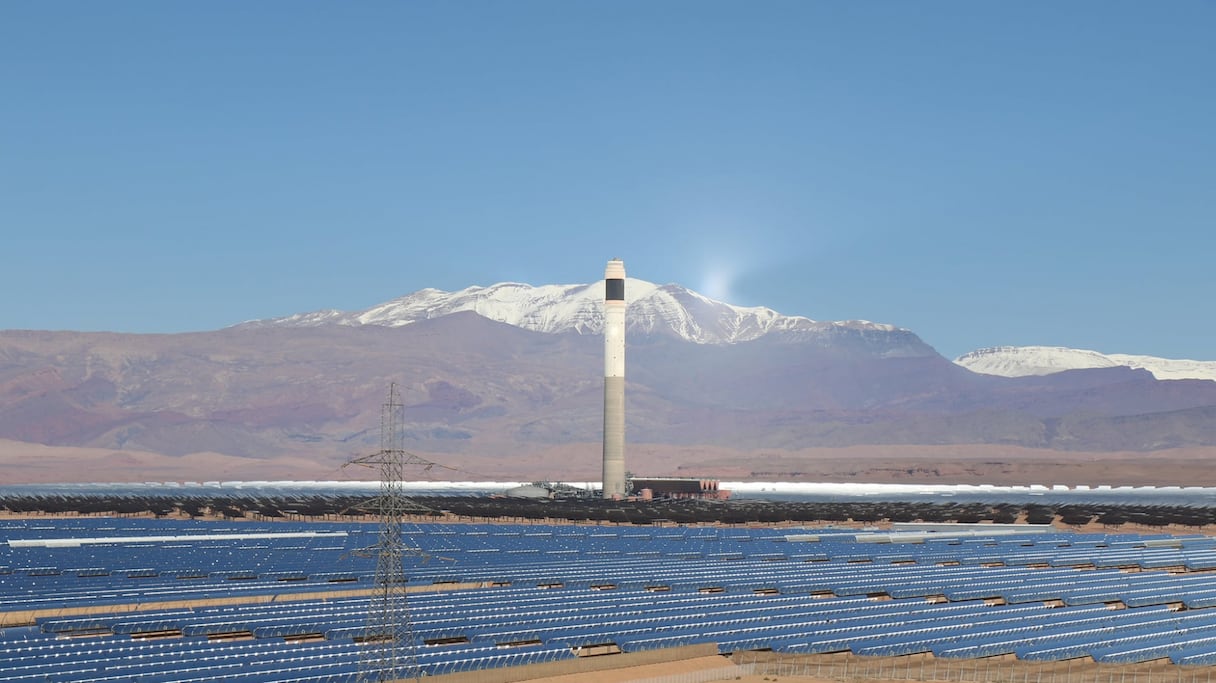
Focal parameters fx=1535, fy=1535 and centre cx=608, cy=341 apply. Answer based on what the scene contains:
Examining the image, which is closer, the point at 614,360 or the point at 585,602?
the point at 585,602

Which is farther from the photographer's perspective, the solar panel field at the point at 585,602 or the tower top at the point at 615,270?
the tower top at the point at 615,270

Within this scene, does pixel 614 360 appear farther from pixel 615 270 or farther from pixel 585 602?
pixel 585 602

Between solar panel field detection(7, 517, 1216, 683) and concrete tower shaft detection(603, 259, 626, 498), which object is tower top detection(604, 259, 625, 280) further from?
solar panel field detection(7, 517, 1216, 683)

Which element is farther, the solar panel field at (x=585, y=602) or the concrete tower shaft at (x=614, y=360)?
the concrete tower shaft at (x=614, y=360)

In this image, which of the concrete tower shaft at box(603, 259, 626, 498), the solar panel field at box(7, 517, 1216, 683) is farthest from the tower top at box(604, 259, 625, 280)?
the solar panel field at box(7, 517, 1216, 683)

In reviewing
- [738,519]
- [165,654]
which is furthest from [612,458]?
[165,654]

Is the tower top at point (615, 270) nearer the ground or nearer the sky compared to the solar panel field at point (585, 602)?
nearer the sky

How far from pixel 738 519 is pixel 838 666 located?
110 metres

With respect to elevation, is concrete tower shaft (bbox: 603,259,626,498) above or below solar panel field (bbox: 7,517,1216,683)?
above

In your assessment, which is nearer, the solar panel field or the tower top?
the solar panel field

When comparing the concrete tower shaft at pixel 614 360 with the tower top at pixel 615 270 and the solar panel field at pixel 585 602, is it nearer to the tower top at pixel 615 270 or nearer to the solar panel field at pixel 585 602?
the tower top at pixel 615 270

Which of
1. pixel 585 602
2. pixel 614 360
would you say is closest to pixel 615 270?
pixel 614 360

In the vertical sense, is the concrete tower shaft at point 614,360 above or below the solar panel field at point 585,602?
above

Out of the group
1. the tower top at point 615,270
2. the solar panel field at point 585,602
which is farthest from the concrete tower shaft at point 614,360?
the solar panel field at point 585,602
